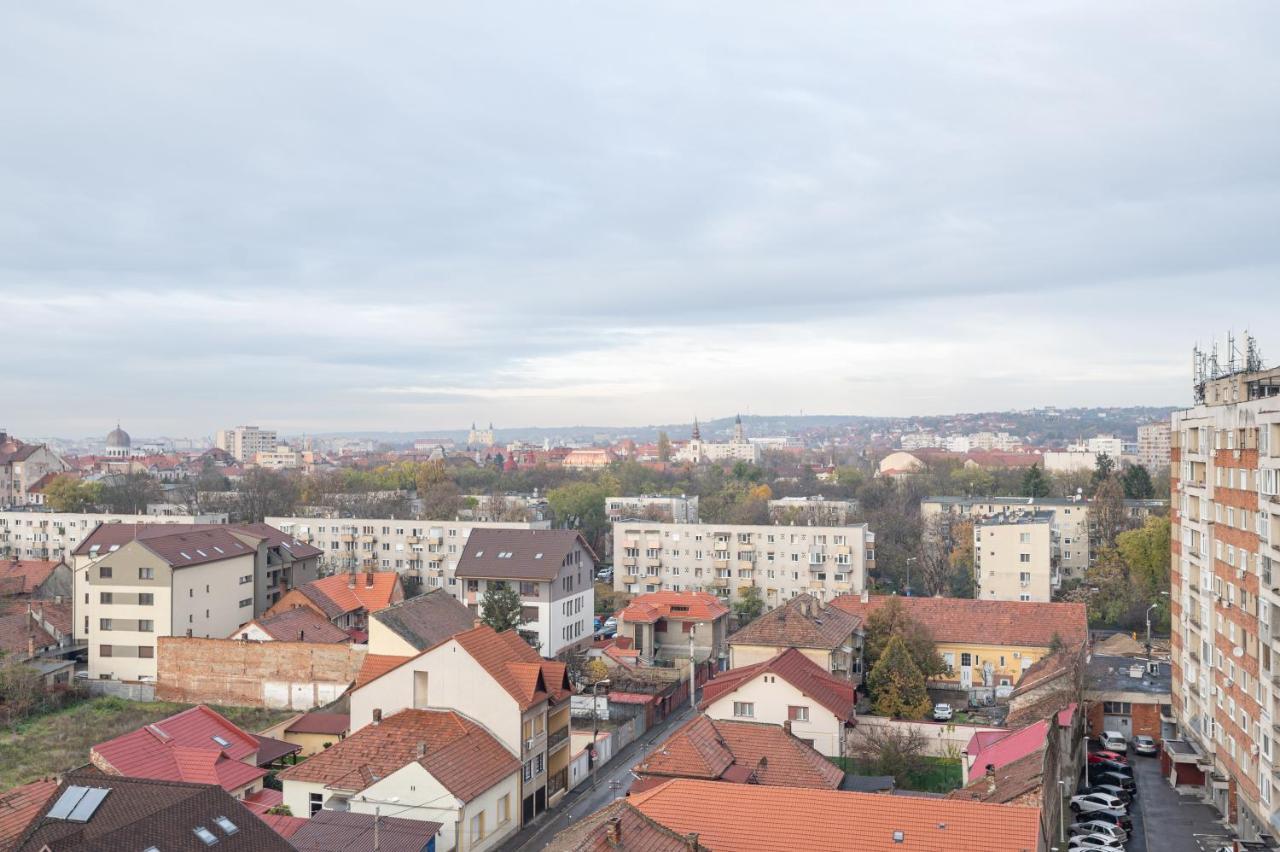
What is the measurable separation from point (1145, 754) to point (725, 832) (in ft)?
70.5

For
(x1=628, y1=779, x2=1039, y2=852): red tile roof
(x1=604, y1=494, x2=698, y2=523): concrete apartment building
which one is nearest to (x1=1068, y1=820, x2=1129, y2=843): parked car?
(x1=628, y1=779, x2=1039, y2=852): red tile roof

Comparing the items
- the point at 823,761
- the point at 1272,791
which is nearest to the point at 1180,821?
the point at 1272,791

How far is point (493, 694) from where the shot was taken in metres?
27.1

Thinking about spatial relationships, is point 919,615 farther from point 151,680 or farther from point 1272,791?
point 151,680

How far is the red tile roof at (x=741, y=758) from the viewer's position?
24.4 meters

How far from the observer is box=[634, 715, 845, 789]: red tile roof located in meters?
24.4

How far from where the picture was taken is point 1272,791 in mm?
24062

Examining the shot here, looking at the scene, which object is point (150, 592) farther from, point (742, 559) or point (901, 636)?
point (742, 559)

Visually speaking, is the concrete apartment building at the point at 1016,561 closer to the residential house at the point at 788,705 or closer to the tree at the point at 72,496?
the residential house at the point at 788,705

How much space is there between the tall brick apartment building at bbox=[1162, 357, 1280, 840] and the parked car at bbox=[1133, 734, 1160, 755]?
1.26 metres

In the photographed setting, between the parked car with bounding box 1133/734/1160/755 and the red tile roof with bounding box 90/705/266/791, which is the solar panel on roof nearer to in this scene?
the red tile roof with bounding box 90/705/266/791

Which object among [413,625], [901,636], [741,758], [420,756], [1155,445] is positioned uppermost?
[1155,445]

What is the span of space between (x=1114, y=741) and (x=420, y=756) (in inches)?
918

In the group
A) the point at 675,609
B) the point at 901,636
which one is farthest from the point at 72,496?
the point at 901,636
